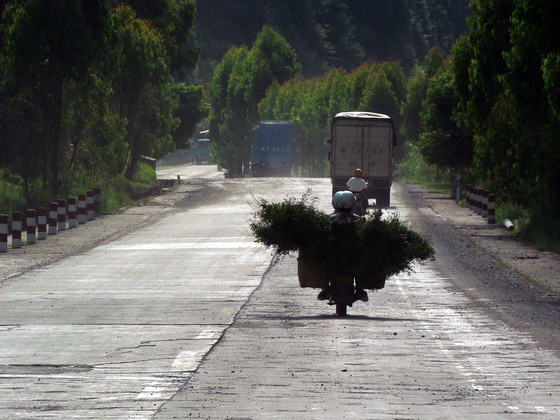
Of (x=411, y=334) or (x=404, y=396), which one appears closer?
(x=404, y=396)

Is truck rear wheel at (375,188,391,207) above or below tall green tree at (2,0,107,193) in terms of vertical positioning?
below

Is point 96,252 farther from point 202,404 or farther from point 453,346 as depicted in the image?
point 202,404

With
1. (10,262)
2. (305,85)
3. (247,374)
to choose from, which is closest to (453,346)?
(247,374)

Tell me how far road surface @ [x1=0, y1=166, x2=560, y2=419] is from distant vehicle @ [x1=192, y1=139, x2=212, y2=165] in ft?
450

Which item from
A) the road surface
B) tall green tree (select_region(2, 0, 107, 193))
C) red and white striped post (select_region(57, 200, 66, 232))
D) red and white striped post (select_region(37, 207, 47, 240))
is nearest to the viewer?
the road surface

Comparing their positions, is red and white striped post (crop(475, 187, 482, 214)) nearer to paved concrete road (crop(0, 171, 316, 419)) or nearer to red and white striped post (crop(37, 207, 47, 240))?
paved concrete road (crop(0, 171, 316, 419))

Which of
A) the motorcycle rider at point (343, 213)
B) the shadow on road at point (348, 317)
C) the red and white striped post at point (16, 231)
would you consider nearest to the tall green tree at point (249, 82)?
the red and white striped post at point (16, 231)

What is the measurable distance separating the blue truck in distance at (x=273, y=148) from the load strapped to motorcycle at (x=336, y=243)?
2686 inches

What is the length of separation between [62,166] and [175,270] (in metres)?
20.6

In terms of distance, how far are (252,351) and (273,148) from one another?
72.6 metres

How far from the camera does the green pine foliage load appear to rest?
14.7 m

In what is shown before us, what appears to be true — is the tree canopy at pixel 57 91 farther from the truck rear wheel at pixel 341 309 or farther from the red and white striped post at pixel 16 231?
the truck rear wheel at pixel 341 309

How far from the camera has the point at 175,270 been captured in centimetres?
2150

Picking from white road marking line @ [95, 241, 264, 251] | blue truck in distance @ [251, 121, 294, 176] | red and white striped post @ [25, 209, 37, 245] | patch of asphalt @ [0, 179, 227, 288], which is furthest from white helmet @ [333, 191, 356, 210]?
blue truck in distance @ [251, 121, 294, 176]
